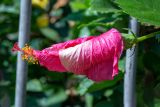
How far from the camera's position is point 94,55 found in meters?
0.65

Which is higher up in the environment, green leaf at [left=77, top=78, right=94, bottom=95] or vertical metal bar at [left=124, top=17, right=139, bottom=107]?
vertical metal bar at [left=124, top=17, right=139, bottom=107]

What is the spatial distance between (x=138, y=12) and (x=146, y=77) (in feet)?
1.06

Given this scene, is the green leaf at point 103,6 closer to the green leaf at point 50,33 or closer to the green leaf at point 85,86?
the green leaf at point 85,86

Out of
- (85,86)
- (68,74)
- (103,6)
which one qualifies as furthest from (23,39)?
(68,74)

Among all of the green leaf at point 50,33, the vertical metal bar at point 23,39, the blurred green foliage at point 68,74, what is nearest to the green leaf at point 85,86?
the blurred green foliage at point 68,74

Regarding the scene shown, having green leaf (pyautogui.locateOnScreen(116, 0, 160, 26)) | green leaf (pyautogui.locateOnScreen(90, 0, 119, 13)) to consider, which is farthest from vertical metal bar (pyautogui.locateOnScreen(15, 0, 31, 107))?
green leaf (pyautogui.locateOnScreen(116, 0, 160, 26))

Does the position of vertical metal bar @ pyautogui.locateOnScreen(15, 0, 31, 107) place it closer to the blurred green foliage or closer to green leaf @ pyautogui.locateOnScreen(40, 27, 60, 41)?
the blurred green foliage

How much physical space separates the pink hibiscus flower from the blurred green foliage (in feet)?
0.56

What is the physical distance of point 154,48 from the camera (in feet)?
3.04

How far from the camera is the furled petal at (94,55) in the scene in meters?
0.64

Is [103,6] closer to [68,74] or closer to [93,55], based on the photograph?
[93,55]

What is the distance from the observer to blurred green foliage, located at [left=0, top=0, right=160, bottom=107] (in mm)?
913

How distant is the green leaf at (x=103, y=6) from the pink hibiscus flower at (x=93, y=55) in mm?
167

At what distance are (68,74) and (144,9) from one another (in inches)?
36.4
